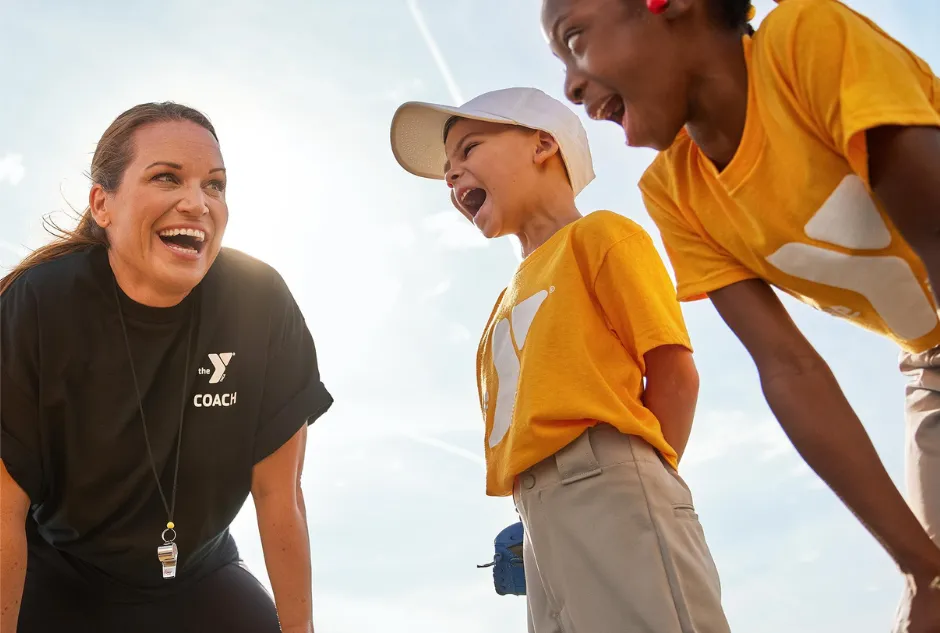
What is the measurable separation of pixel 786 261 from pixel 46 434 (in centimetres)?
236

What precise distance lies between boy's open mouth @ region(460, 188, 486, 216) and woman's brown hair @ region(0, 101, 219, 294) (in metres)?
1.02

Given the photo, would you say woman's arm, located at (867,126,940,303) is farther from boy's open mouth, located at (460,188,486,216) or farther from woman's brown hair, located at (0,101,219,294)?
woman's brown hair, located at (0,101,219,294)

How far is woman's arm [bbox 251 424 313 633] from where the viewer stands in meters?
3.08

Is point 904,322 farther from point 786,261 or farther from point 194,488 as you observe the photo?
point 194,488

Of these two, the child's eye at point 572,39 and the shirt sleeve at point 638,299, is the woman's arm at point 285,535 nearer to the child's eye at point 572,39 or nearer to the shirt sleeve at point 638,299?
the shirt sleeve at point 638,299

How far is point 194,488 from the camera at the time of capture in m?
3.07

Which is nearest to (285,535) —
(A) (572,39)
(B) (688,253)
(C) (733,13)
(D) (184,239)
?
(D) (184,239)

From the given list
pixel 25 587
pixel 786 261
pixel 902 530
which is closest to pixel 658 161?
pixel 786 261

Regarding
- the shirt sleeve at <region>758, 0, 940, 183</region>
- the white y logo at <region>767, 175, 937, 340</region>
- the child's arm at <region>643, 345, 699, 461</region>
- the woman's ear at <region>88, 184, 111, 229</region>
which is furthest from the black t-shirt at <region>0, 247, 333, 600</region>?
the shirt sleeve at <region>758, 0, 940, 183</region>

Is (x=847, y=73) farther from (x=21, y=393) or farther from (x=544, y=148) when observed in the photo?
(x=21, y=393)

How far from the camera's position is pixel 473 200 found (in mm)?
3414

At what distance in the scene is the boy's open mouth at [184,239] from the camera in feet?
10.1

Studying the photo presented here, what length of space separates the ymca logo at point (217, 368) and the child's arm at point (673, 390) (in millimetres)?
1493

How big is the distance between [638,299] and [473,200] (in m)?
1.00
